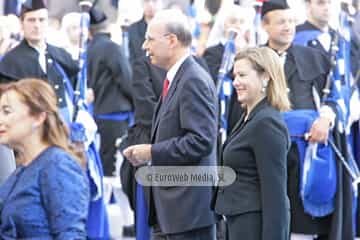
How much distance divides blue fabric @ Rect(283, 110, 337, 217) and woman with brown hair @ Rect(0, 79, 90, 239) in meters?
2.97

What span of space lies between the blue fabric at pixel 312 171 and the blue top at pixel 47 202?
10.2 feet

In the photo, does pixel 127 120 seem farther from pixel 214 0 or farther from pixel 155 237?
pixel 155 237

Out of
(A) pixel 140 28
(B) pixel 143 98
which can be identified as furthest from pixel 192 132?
(A) pixel 140 28

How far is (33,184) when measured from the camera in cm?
471

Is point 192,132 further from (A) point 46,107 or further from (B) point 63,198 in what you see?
(B) point 63,198

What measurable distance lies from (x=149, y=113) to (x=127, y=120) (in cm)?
275

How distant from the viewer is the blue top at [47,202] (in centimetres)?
465

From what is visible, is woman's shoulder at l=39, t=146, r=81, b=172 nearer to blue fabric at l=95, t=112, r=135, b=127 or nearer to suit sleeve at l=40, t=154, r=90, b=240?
suit sleeve at l=40, t=154, r=90, b=240

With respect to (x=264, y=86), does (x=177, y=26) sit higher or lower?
higher

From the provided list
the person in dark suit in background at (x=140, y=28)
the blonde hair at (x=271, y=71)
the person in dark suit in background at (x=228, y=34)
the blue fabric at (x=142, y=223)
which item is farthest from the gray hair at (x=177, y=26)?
the person in dark suit in background at (x=140, y=28)

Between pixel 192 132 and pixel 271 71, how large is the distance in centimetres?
53

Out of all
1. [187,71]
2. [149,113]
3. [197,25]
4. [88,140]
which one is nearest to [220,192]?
[187,71]

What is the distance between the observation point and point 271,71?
588 centimetres

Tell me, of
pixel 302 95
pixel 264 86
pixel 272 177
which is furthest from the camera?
pixel 302 95
